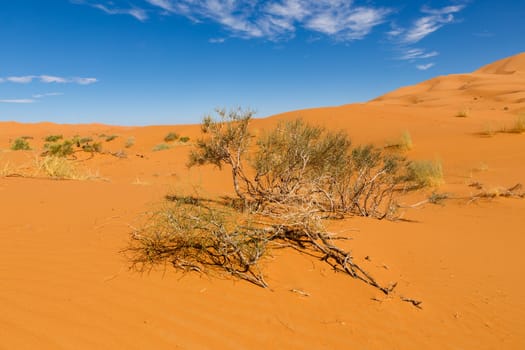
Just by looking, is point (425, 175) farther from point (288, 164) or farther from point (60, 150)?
point (60, 150)

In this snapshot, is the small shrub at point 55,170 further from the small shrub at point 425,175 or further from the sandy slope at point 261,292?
the small shrub at point 425,175

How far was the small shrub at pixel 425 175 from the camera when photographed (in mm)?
8672

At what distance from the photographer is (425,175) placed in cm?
877

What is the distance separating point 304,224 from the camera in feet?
11.0

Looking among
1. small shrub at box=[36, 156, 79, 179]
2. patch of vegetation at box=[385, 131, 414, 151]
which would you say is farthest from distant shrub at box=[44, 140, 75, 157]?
patch of vegetation at box=[385, 131, 414, 151]

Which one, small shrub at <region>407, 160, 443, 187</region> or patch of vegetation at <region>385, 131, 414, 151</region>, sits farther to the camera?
patch of vegetation at <region>385, 131, 414, 151</region>

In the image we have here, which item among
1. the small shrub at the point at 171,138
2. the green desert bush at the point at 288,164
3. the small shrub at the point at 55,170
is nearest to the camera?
the green desert bush at the point at 288,164

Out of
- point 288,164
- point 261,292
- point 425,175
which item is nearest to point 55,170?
point 288,164

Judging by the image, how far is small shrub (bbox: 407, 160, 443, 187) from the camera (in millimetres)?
8672

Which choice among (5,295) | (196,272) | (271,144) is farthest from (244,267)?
(271,144)

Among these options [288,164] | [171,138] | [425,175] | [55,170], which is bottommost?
[425,175]

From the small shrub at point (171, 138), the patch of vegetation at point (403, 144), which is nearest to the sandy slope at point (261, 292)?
the patch of vegetation at point (403, 144)

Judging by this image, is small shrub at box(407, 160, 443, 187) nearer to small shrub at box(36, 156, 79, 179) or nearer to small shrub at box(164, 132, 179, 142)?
small shrub at box(36, 156, 79, 179)

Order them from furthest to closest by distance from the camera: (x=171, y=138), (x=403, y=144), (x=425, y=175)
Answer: (x=171, y=138) → (x=403, y=144) → (x=425, y=175)
